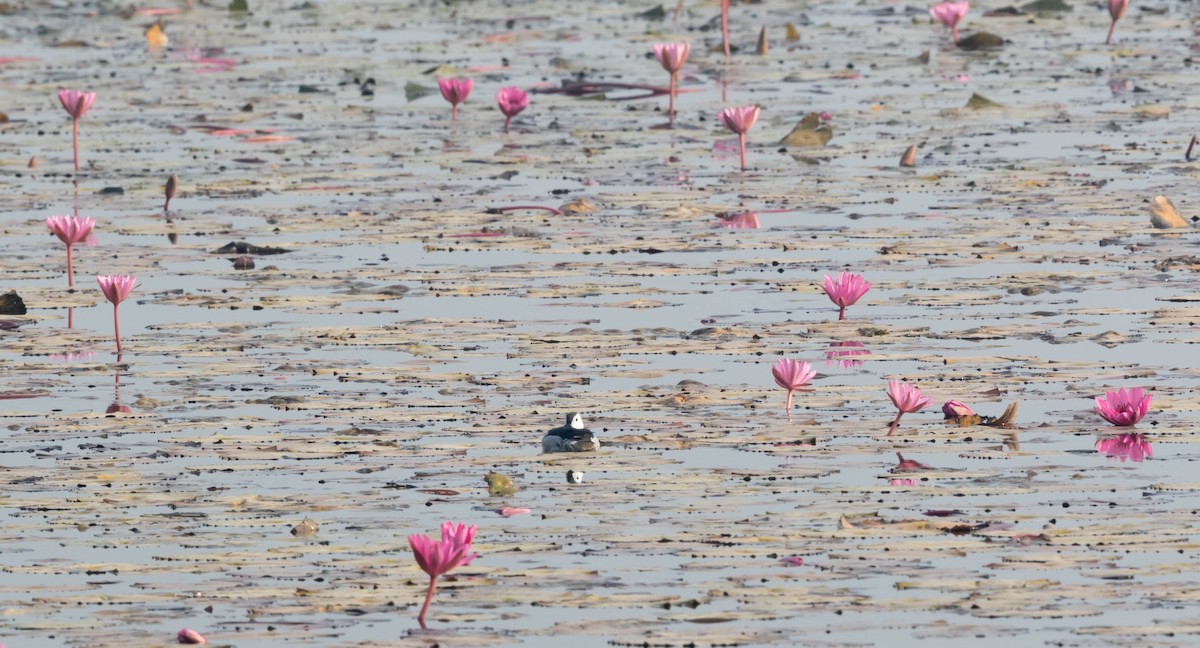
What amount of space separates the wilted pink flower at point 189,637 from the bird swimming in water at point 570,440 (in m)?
1.40

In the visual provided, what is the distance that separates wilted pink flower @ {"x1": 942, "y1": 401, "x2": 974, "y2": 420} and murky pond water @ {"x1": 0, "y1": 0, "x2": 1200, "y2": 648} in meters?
0.13

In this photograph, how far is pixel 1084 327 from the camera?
22.0ft

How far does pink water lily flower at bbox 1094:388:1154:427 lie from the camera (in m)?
5.56

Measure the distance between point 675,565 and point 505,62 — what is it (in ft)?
28.9

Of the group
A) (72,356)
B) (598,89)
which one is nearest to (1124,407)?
(72,356)

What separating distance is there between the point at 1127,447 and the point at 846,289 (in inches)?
55.7

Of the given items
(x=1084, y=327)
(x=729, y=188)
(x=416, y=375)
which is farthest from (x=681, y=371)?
(x=729, y=188)

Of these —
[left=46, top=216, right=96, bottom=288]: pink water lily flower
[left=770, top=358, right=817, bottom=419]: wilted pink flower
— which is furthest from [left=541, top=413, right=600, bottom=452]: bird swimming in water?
[left=46, top=216, right=96, bottom=288]: pink water lily flower

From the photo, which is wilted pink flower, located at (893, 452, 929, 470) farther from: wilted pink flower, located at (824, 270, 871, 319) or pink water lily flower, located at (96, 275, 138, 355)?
pink water lily flower, located at (96, 275, 138, 355)

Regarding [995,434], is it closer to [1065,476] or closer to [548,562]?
[1065,476]

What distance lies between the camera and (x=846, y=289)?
22.1 ft

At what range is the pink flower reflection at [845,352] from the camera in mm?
6379

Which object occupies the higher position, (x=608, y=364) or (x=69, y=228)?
(x=69, y=228)

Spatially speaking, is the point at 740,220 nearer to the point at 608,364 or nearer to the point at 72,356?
the point at 608,364
